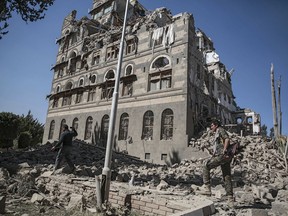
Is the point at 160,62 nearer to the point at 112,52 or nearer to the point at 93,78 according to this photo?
the point at 112,52

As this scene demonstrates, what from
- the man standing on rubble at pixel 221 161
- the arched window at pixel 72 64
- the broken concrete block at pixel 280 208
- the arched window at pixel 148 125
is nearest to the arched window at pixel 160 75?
the arched window at pixel 148 125

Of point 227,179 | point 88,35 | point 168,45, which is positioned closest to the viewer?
point 227,179

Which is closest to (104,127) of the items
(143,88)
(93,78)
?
(143,88)

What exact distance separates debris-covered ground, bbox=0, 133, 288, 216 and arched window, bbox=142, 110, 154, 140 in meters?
4.04

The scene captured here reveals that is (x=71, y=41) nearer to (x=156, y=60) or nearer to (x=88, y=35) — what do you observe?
(x=88, y=35)

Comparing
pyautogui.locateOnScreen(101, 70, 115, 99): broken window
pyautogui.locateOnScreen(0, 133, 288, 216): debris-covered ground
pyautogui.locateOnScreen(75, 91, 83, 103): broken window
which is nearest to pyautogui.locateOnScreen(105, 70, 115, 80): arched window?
pyautogui.locateOnScreen(101, 70, 115, 99): broken window

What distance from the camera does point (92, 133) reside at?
22.9 meters

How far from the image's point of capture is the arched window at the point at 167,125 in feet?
57.9

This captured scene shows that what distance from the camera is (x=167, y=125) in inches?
704

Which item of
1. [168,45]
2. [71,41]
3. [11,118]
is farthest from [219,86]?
[11,118]

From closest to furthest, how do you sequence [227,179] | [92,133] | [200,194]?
1. [227,179]
2. [200,194]
3. [92,133]

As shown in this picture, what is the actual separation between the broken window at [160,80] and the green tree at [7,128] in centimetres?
1667

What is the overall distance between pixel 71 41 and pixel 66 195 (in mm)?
28454

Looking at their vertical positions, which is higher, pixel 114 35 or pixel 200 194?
pixel 114 35
